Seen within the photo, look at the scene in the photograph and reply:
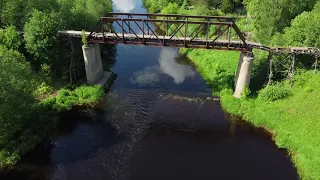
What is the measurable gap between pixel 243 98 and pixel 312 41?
45.0 ft

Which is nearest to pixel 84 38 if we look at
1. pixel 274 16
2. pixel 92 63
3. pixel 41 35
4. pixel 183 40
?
pixel 92 63

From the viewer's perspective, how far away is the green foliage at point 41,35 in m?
44.3

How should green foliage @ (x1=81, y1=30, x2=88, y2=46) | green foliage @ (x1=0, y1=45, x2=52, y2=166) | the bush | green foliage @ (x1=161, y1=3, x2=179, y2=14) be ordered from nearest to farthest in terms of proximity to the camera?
green foliage @ (x1=0, y1=45, x2=52, y2=166)
the bush
green foliage @ (x1=81, y1=30, x2=88, y2=46)
green foliage @ (x1=161, y1=3, x2=179, y2=14)

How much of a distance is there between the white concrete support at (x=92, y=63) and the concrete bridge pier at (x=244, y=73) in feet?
76.9

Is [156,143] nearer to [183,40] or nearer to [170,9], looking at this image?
[183,40]

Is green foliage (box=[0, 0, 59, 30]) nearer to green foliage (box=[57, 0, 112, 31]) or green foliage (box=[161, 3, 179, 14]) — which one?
green foliage (box=[57, 0, 112, 31])

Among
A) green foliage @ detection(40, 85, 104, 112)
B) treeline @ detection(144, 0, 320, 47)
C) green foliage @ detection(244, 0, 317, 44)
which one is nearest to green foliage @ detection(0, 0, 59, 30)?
green foliage @ detection(40, 85, 104, 112)

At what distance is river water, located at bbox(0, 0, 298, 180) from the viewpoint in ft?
109

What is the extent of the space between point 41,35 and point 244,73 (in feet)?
102

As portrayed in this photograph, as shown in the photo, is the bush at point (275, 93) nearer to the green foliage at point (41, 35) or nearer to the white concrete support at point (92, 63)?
the white concrete support at point (92, 63)

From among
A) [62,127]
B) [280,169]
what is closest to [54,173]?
[62,127]

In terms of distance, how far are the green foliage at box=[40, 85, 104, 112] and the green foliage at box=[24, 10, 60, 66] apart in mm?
6124

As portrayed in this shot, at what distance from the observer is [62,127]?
134 feet

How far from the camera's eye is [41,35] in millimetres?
44500
